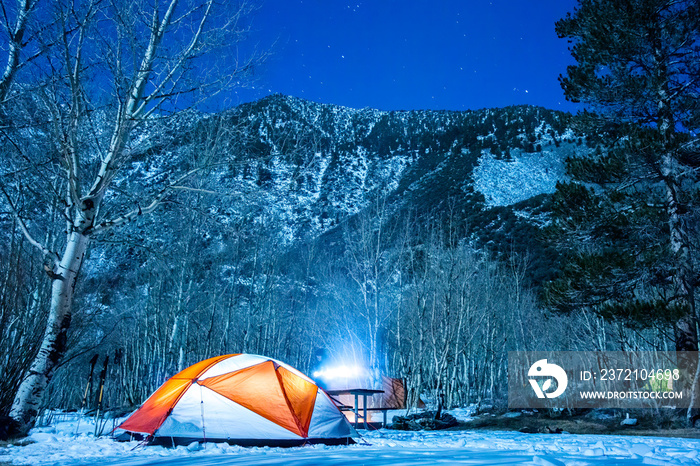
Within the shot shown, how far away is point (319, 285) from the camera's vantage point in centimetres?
3481

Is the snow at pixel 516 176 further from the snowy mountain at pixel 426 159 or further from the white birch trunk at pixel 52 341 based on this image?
the white birch trunk at pixel 52 341

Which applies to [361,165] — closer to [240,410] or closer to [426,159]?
[426,159]

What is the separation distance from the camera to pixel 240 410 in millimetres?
6676

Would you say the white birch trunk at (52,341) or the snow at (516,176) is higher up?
the snow at (516,176)

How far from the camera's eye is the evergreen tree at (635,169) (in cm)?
1079

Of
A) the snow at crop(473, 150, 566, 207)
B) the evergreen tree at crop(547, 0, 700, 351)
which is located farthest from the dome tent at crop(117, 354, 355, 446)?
the snow at crop(473, 150, 566, 207)

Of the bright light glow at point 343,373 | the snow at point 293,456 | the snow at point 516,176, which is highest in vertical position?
the snow at point 516,176

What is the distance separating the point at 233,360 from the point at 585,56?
40.9 feet

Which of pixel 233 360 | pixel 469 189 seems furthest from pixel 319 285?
pixel 469 189

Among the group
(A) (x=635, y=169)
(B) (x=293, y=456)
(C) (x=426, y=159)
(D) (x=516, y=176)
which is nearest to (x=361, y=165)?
(C) (x=426, y=159)
